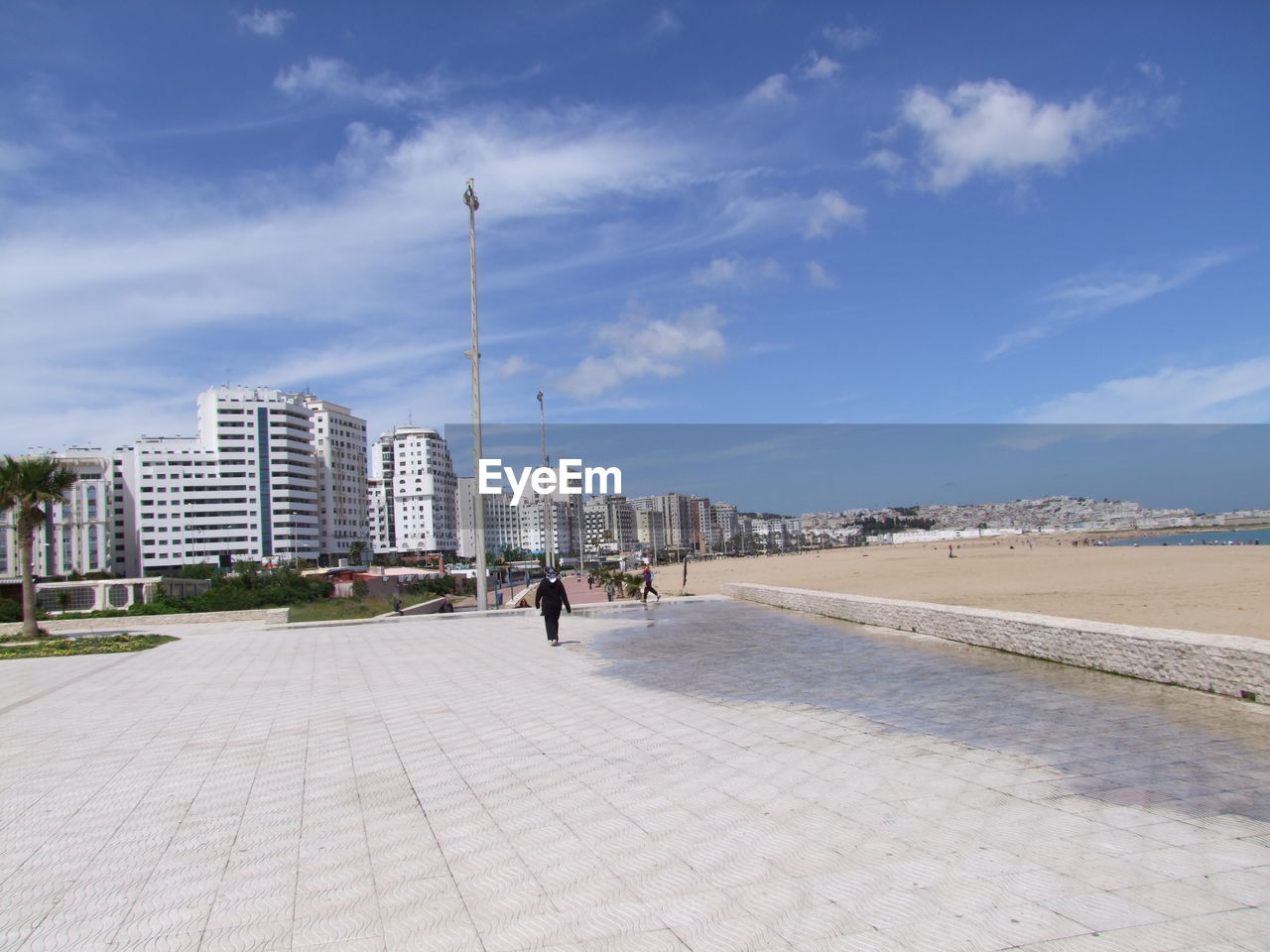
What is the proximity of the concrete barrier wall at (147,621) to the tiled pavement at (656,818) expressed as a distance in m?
13.7

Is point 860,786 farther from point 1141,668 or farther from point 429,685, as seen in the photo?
point 429,685

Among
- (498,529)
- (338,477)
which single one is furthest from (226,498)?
(498,529)

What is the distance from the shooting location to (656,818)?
4512 mm

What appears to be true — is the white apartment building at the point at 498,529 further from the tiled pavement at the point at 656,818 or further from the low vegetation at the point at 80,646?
the tiled pavement at the point at 656,818

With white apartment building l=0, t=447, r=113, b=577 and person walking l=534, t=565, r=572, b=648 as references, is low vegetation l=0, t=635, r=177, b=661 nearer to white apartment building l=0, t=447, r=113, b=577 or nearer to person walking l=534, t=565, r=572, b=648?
person walking l=534, t=565, r=572, b=648

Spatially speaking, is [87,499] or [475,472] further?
[87,499]

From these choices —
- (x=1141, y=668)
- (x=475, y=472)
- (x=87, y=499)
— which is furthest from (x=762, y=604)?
(x=87, y=499)

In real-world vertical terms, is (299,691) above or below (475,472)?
below

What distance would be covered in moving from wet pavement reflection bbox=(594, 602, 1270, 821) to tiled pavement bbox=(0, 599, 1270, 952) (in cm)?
4

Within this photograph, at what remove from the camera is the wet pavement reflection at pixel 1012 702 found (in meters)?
4.88

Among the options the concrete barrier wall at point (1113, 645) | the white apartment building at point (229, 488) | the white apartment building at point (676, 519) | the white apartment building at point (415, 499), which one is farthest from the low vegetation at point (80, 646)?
the white apartment building at point (676, 519)

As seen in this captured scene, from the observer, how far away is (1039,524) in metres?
191

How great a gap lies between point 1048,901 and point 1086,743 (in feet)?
9.54

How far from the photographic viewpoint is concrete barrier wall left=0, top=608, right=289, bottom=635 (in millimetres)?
21844
